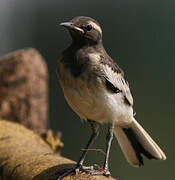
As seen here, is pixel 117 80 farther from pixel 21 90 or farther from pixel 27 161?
pixel 21 90

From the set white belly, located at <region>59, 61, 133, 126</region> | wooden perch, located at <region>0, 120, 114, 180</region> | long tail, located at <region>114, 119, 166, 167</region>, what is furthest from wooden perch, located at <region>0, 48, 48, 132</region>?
white belly, located at <region>59, 61, 133, 126</region>

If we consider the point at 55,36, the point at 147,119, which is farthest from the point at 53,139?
the point at 55,36

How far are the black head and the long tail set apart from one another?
37.3 inches


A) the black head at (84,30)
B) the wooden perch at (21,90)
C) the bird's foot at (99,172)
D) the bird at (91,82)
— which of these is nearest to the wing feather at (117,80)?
the bird at (91,82)

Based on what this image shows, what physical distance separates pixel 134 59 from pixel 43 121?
21.9 feet

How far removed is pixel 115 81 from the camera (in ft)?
11.8

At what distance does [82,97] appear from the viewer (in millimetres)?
3457

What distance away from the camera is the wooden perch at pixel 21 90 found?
546 cm

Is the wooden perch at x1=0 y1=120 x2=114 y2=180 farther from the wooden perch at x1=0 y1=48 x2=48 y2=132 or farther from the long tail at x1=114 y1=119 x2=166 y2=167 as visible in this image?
the wooden perch at x1=0 y1=48 x2=48 y2=132

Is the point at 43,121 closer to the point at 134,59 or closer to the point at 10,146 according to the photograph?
the point at 10,146

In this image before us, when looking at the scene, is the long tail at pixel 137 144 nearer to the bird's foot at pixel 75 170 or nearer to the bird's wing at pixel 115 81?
the bird's wing at pixel 115 81

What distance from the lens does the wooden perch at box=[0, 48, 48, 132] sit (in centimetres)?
546

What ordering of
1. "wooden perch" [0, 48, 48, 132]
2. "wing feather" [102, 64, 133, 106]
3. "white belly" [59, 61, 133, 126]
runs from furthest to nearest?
"wooden perch" [0, 48, 48, 132], "wing feather" [102, 64, 133, 106], "white belly" [59, 61, 133, 126]

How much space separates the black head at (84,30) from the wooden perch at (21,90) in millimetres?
1930
